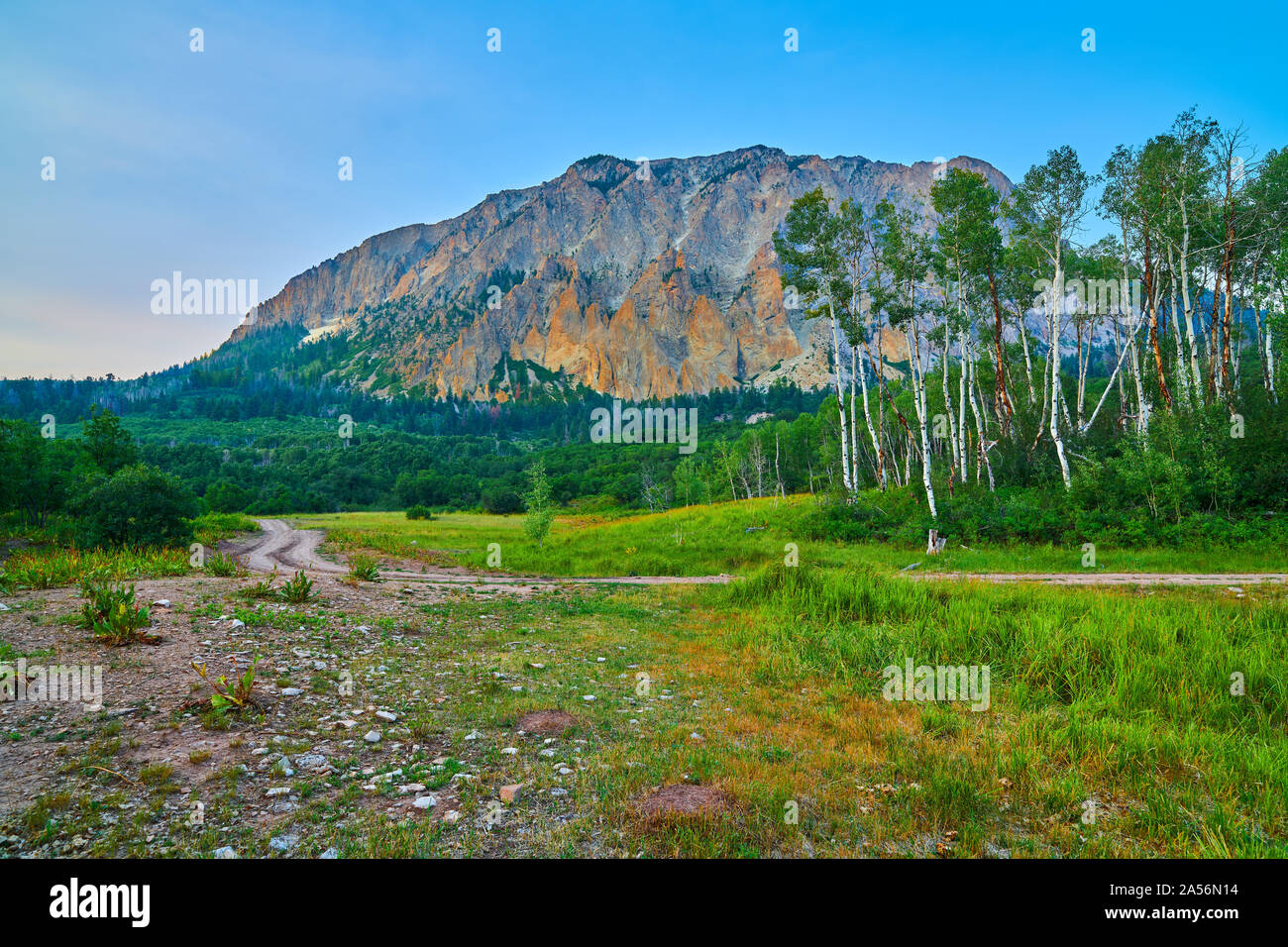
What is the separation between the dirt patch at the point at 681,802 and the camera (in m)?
4.65

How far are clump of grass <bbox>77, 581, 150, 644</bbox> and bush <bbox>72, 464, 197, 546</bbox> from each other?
65.4 ft

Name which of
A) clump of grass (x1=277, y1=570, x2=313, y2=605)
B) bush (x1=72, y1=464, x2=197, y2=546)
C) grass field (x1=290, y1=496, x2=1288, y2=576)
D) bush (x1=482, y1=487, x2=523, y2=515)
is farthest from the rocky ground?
bush (x1=482, y1=487, x2=523, y2=515)

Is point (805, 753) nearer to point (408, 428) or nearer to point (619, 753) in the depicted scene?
point (619, 753)

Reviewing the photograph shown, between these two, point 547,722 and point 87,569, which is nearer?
point 547,722

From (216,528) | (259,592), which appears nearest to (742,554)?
(259,592)

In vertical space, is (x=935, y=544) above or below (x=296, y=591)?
below

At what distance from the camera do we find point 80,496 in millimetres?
25031

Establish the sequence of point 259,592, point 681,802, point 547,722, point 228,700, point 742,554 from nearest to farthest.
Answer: point 681,802, point 228,700, point 547,722, point 259,592, point 742,554

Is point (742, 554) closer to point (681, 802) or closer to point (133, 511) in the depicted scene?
point (681, 802)

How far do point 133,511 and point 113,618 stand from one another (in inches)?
861

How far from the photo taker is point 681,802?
4.95m

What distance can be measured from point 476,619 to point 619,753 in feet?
31.8
